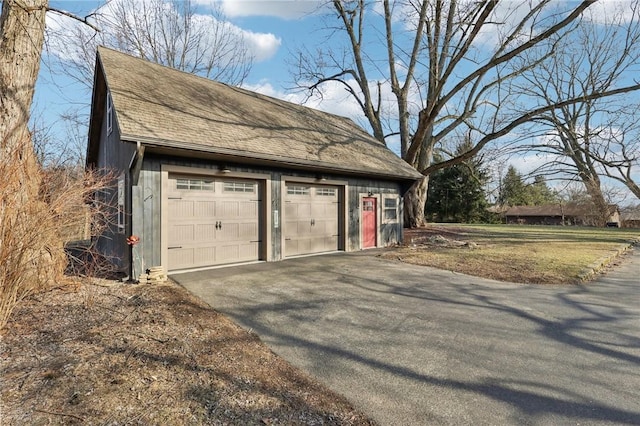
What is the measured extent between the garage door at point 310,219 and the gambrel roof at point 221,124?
2.94 ft

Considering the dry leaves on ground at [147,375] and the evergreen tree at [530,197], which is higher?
the evergreen tree at [530,197]

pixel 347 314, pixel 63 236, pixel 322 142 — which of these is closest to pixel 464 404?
pixel 347 314

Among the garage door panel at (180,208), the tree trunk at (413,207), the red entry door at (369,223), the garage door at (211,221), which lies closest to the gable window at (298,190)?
the garage door at (211,221)

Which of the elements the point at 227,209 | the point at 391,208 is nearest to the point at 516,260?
the point at 391,208

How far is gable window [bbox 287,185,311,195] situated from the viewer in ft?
32.1

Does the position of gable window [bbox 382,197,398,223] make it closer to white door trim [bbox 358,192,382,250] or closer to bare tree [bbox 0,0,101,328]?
white door trim [bbox 358,192,382,250]

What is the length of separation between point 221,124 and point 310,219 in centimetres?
384

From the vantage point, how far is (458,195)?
112 ft

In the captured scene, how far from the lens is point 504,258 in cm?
966

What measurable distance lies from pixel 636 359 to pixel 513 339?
1.16 meters

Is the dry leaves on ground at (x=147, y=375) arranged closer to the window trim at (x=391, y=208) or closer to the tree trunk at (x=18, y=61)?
the tree trunk at (x=18, y=61)

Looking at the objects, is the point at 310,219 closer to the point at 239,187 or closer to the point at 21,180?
the point at 239,187

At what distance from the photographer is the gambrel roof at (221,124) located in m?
7.11

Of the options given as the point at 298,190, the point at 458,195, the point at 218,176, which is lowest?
the point at 298,190
